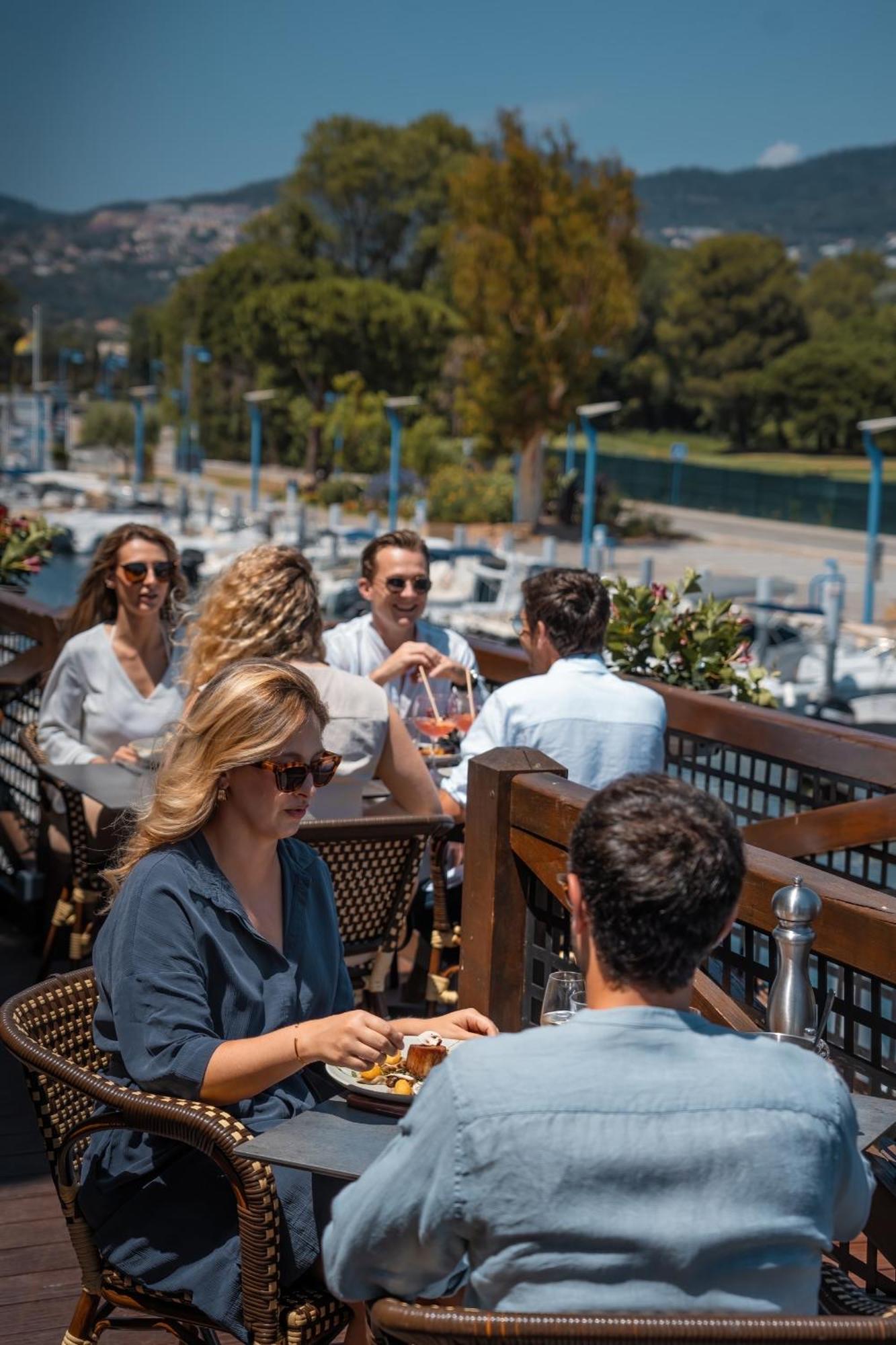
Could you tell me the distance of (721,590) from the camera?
24.3 meters

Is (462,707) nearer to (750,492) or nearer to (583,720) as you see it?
(583,720)

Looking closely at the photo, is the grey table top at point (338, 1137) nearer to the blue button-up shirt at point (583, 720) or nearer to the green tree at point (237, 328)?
the blue button-up shirt at point (583, 720)

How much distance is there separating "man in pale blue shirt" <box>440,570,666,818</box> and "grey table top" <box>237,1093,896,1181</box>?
192 centimetres

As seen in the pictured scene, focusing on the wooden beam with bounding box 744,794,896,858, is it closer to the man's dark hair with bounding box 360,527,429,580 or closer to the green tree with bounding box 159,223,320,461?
the man's dark hair with bounding box 360,527,429,580

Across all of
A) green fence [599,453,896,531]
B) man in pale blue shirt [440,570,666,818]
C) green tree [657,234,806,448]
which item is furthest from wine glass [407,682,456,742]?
green tree [657,234,806,448]

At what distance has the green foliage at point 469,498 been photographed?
48188 millimetres

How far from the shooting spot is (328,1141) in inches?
81.1

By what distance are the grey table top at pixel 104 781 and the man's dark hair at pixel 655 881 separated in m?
2.59

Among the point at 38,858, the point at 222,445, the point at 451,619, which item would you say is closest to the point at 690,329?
the point at 222,445

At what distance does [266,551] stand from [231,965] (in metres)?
1.82

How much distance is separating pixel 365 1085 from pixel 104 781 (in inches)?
92.7

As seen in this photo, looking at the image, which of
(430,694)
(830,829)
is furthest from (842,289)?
(830,829)

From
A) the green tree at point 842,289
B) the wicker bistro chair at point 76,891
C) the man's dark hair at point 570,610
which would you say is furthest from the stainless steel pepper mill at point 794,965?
the green tree at point 842,289

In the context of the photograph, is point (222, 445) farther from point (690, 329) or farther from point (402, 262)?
point (690, 329)
